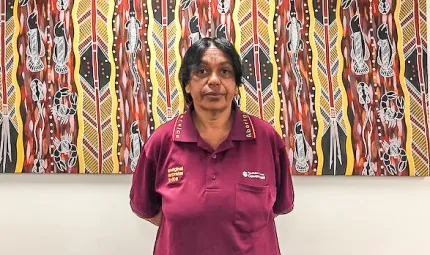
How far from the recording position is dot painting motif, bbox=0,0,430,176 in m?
1.82

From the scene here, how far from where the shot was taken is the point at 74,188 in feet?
6.19

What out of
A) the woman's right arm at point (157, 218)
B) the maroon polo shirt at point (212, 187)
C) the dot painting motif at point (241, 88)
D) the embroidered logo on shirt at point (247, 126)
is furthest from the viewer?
the dot painting motif at point (241, 88)

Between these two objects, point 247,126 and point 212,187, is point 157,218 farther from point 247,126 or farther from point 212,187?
point 247,126

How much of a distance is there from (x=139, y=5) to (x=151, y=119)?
1.64 ft

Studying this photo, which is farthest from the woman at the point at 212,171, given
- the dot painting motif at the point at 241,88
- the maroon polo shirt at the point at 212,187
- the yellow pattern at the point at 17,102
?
the yellow pattern at the point at 17,102

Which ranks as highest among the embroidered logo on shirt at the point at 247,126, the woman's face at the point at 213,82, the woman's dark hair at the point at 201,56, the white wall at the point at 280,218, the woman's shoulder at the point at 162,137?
the woman's dark hair at the point at 201,56

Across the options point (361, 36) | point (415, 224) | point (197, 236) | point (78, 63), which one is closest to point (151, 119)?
point (78, 63)

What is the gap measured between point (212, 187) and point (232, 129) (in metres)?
0.22

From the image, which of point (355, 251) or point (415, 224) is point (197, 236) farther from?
point (415, 224)

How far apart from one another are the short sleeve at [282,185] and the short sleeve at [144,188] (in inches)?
17.2

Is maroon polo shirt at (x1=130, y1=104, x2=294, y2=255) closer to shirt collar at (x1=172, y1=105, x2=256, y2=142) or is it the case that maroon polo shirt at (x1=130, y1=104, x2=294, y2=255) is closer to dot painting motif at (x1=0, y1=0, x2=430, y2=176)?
shirt collar at (x1=172, y1=105, x2=256, y2=142)

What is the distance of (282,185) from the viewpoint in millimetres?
1570

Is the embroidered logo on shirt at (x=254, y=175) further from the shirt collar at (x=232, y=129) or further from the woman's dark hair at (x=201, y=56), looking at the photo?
the woman's dark hair at (x=201, y=56)

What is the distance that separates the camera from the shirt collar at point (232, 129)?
142 cm
